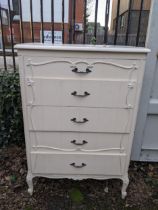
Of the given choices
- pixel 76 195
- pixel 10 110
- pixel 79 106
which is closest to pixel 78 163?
pixel 76 195

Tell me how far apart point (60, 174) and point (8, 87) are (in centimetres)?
99

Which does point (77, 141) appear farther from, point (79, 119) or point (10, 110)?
point (10, 110)

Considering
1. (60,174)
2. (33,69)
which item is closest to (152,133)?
(60,174)

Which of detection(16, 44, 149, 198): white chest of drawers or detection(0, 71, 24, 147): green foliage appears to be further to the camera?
detection(0, 71, 24, 147): green foliage

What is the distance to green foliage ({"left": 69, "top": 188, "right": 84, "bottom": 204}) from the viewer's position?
1.68 metres

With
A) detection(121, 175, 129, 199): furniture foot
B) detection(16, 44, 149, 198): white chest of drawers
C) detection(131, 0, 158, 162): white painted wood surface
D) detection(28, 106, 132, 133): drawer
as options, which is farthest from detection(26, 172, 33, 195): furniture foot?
detection(131, 0, 158, 162): white painted wood surface

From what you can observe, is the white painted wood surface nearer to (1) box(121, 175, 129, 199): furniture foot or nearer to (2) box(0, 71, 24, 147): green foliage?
(1) box(121, 175, 129, 199): furniture foot

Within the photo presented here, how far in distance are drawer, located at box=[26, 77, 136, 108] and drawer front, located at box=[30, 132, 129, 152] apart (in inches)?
9.5

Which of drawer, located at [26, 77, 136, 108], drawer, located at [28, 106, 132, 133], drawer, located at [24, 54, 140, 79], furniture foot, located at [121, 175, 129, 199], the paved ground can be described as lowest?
the paved ground

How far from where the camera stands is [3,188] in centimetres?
178

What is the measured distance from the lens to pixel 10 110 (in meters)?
2.07

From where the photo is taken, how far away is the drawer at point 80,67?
1.26 m

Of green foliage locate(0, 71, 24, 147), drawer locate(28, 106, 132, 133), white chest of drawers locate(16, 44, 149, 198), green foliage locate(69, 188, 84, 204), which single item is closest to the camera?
white chest of drawers locate(16, 44, 149, 198)

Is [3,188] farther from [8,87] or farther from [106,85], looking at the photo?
[106,85]
